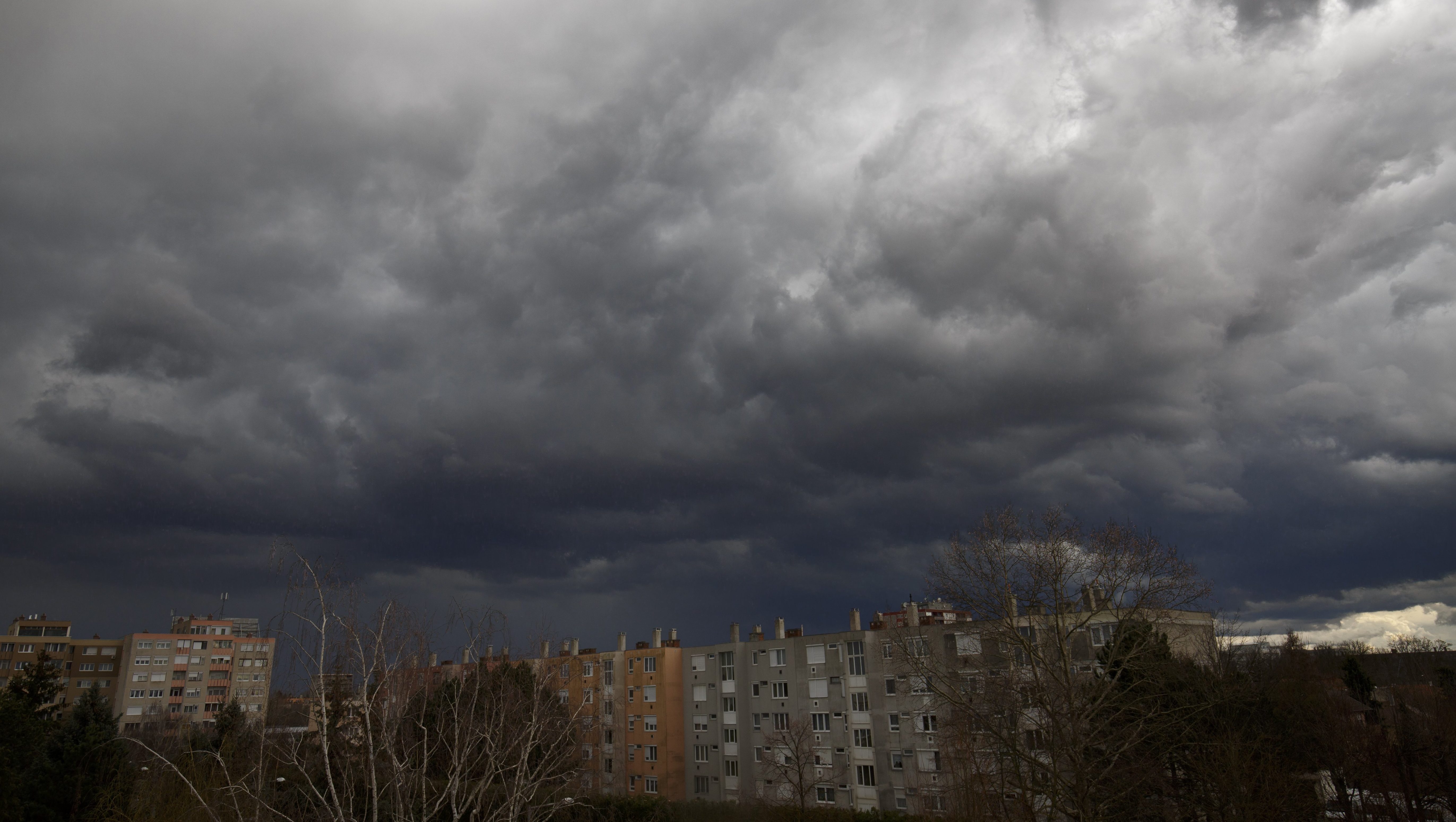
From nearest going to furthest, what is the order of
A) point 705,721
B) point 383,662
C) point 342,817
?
point 342,817, point 383,662, point 705,721

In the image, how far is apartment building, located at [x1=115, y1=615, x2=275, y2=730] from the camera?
12562cm

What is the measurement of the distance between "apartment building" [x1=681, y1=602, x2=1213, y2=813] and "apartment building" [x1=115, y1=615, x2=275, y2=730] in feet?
260

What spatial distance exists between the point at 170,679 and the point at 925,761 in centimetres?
12374

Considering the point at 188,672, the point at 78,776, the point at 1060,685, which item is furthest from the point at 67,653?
the point at 1060,685

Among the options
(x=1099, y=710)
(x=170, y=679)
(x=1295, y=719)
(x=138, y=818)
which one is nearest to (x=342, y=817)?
(x=138, y=818)

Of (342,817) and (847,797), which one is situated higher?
(342,817)

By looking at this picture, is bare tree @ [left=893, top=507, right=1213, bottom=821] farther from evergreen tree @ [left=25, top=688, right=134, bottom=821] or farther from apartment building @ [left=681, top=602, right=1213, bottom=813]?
evergreen tree @ [left=25, top=688, right=134, bottom=821]

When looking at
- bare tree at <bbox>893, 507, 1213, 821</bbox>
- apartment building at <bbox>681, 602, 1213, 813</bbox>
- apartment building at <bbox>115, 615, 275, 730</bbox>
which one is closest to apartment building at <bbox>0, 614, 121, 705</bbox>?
→ apartment building at <bbox>115, 615, 275, 730</bbox>

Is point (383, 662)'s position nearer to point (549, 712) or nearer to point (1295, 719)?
point (549, 712)

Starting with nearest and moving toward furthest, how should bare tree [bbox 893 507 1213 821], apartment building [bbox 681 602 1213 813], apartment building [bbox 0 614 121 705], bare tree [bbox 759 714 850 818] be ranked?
bare tree [bbox 893 507 1213 821], apartment building [bbox 681 602 1213 813], bare tree [bbox 759 714 850 818], apartment building [bbox 0 614 121 705]

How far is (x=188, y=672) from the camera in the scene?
130m

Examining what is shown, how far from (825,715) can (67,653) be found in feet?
416

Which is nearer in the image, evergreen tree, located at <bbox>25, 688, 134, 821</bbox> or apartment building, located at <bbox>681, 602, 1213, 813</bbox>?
evergreen tree, located at <bbox>25, 688, 134, 821</bbox>

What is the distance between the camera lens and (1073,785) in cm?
2827
